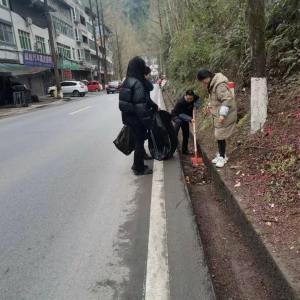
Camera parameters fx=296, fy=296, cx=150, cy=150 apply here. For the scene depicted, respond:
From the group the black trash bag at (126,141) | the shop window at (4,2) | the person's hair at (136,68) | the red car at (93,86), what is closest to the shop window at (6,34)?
the shop window at (4,2)

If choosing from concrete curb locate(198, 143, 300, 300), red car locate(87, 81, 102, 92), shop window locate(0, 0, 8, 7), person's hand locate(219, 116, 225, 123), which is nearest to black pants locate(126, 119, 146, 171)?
person's hand locate(219, 116, 225, 123)

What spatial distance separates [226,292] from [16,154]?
20.1 ft

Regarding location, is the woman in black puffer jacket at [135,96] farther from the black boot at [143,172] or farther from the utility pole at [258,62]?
the utility pole at [258,62]

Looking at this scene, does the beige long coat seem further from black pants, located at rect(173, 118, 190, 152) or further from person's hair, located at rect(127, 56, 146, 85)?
black pants, located at rect(173, 118, 190, 152)

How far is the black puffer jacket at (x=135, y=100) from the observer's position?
15.2 ft

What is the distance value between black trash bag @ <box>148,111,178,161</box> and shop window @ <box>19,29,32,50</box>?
2930 cm

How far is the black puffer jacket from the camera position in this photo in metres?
4.64

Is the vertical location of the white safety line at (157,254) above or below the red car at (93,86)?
below

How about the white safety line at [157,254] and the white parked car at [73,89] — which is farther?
the white parked car at [73,89]

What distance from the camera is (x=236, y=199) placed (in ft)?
11.1

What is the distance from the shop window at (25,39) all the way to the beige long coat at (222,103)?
3032 cm

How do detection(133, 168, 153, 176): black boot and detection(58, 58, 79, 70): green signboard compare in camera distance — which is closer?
detection(133, 168, 153, 176): black boot

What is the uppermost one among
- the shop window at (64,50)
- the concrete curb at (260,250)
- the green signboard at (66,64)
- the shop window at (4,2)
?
the shop window at (4,2)

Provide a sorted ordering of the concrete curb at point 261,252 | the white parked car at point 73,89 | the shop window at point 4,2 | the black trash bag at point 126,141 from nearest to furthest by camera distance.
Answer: the concrete curb at point 261,252, the black trash bag at point 126,141, the shop window at point 4,2, the white parked car at point 73,89
